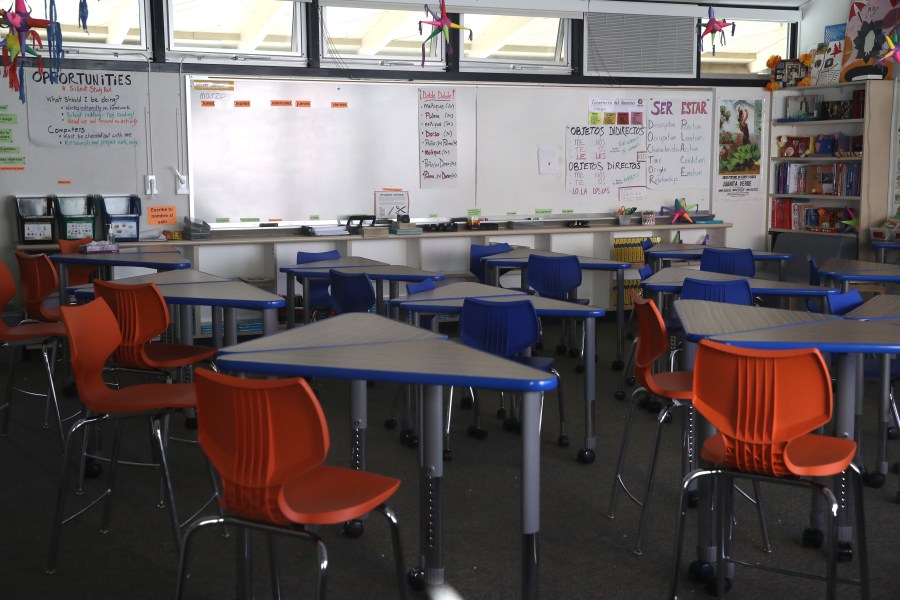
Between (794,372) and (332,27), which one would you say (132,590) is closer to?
(794,372)

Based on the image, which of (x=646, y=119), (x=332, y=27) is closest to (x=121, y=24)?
(x=332, y=27)

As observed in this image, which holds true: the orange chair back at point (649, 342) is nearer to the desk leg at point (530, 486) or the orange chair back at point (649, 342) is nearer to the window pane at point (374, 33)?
the desk leg at point (530, 486)

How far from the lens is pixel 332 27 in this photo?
A: 25.7 feet

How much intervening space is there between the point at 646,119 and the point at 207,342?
451 cm

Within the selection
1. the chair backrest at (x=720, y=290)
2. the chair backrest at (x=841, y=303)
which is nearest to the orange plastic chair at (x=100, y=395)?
the chair backrest at (x=720, y=290)

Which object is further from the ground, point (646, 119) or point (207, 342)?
point (646, 119)

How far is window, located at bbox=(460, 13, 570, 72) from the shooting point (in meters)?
8.30

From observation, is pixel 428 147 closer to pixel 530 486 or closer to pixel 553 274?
pixel 553 274

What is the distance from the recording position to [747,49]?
367 inches

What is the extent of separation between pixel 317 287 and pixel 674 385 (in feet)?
12.3

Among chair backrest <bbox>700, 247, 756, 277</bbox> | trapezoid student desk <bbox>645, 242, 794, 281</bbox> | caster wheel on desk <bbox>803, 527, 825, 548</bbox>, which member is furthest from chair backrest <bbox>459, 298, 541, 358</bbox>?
trapezoid student desk <bbox>645, 242, 794, 281</bbox>

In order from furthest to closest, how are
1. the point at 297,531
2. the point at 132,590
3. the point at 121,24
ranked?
the point at 121,24
the point at 132,590
the point at 297,531

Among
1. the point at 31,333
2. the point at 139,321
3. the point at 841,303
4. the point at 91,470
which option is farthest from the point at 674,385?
the point at 31,333

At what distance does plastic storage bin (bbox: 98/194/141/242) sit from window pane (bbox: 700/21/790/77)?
5.48m
